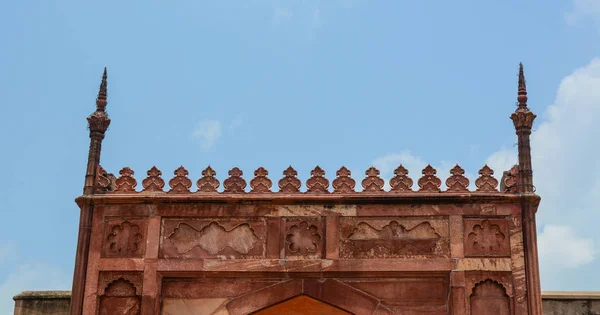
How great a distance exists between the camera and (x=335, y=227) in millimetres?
12562

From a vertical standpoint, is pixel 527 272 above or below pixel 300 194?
below

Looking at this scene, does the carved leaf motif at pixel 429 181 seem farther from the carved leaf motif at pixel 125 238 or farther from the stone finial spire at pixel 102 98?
the stone finial spire at pixel 102 98

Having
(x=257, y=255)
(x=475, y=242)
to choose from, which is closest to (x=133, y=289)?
(x=257, y=255)

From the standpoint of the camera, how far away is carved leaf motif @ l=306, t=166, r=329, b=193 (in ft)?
42.0

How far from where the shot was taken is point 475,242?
1243 centimetres

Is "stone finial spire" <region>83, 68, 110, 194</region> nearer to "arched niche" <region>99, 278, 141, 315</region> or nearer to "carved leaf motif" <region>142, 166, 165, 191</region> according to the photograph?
"carved leaf motif" <region>142, 166, 165, 191</region>

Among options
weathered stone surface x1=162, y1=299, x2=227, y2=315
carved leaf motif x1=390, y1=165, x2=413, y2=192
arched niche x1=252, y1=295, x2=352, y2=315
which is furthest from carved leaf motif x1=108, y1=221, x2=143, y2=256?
carved leaf motif x1=390, y1=165, x2=413, y2=192

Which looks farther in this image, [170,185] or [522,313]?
[170,185]

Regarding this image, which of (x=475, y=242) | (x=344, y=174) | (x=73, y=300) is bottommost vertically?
(x=73, y=300)

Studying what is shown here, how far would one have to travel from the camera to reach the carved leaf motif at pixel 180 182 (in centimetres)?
1291

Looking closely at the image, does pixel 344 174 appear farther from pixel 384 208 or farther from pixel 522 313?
pixel 522 313

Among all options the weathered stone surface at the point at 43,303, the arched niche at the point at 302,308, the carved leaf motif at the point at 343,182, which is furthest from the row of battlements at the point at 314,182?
the weathered stone surface at the point at 43,303

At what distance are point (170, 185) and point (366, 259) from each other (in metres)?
2.89

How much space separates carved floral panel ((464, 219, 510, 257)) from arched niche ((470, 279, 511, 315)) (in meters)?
0.41
